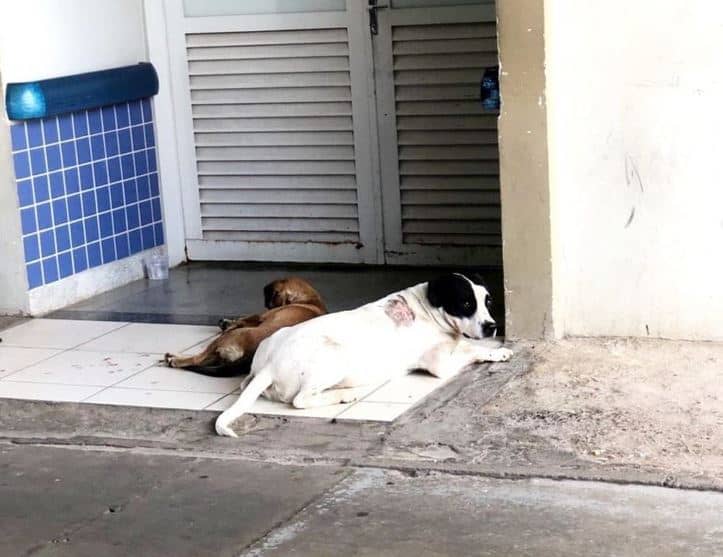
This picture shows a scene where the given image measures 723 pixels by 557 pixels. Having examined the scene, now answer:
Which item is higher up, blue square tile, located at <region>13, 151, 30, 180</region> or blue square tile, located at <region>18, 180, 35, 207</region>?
blue square tile, located at <region>13, 151, 30, 180</region>

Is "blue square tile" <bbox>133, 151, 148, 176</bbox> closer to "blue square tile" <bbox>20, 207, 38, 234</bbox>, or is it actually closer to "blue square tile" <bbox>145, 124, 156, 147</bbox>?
"blue square tile" <bbox>145, 124, 156, 147</bbox>

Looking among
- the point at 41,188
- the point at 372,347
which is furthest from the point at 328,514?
the point at 41,188

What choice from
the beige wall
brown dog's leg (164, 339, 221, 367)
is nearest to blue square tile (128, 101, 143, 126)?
brown dog's leg (164, 339, 221, 367)

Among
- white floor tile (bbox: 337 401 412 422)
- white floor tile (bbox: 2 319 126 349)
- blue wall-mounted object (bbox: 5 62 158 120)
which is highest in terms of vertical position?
blue wall-mounted object (bbox: 5 62 158 120)

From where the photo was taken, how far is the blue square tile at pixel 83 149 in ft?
25.5

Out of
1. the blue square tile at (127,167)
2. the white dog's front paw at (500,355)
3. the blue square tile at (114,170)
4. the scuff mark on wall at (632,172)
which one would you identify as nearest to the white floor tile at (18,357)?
the blue square tile at (114,170)

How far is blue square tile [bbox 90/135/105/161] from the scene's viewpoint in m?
7.89

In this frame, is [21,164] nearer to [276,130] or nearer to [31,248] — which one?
[31,248]

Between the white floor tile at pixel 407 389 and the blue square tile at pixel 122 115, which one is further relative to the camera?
the blue square tile at pixel 122 115

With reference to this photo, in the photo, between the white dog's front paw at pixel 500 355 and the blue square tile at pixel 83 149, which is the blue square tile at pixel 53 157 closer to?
the blue square tile at pixel 83 149

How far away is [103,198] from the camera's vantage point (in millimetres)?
8023

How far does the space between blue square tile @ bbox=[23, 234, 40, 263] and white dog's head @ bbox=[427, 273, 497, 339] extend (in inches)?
97.2

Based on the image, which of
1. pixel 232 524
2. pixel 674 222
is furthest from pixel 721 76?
pixel 232 524

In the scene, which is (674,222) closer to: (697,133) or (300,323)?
(697,133)
